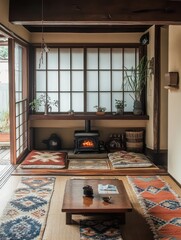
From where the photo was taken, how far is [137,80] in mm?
7582

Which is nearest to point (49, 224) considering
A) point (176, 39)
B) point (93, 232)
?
point (93, 232)

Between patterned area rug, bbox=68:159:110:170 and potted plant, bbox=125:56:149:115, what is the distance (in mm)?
1327

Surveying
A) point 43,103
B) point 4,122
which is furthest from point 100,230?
point 4,122

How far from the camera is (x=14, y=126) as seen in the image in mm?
6094

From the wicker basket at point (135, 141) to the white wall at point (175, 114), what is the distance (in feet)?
5.81

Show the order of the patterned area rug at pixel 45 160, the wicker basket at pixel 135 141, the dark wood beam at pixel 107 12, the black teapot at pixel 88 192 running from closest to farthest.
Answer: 1. the black teapot at pixel 88 192
2. the dark wood beam at pixel 107 12
3. the patterned area rug at pixel 45 160
4. the wicker basket at pixel 135 141

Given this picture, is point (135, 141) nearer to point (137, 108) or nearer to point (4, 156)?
point (137, 108)

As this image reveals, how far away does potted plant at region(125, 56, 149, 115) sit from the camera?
7.37 m

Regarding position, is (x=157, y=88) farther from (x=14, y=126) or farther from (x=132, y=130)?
(x=14, y=126)

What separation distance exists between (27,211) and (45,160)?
234cm

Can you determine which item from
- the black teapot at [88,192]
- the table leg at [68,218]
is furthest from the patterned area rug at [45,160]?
the table leg at [68,218]

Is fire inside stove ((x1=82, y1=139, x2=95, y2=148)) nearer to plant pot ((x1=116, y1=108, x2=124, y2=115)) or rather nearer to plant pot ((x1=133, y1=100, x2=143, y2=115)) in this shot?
plant pot ((x1=116, y1=108, x2=124, y2=115))

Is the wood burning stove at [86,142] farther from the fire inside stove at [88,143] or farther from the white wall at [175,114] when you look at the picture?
the white wall at [175,114]

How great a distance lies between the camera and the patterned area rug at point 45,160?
→ 6.10 metres
